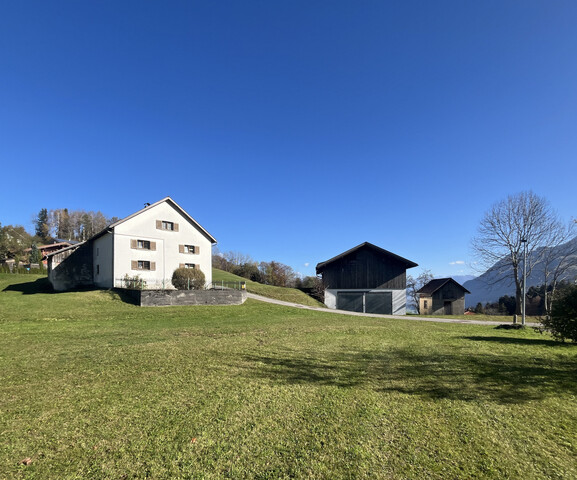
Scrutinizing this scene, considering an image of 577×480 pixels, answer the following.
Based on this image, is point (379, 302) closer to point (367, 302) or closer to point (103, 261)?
point (367, 302)

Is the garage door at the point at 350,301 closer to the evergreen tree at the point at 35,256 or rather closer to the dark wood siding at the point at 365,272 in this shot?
the dark wood siding at the point at 365,272

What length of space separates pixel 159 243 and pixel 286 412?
2914 centimetres

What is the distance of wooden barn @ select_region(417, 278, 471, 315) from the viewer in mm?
40375

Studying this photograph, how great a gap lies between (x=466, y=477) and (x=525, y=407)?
8.48 ft

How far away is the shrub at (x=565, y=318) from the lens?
10.3m

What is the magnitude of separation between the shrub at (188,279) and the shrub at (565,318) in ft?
78.1

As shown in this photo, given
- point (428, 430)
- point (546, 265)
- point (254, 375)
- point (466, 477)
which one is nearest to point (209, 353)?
Result: point (254, 375)

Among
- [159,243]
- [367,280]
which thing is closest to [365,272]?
[367,280]

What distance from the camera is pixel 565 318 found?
10484 mm

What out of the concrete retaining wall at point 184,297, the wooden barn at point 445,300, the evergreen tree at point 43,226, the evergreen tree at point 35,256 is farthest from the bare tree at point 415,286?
the evergreen tree at point 43,226

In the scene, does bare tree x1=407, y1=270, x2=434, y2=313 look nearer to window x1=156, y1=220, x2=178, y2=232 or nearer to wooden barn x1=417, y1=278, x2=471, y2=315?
wooden barn x1=417, y1=278, x2=471, y2=315

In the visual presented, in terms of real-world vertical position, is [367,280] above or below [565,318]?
below

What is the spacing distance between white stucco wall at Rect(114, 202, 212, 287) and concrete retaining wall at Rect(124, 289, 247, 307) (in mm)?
5827

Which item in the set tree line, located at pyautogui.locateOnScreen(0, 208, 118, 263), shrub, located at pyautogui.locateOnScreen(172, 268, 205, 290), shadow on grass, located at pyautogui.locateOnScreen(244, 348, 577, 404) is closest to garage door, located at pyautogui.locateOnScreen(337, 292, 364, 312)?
shrub, located at pyautogui.locateOnScreen(172, 268, 205, 290)
